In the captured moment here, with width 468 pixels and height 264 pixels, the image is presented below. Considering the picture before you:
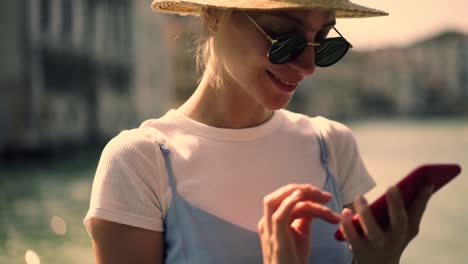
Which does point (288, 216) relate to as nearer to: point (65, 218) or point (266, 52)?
point (266, 52)

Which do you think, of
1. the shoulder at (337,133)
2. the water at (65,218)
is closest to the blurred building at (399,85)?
the water at (65,218)

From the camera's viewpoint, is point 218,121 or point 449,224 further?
point 449,224

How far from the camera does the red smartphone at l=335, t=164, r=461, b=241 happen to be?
839 millimetres

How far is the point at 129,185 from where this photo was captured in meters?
1.03

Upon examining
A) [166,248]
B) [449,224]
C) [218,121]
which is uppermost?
[218,121]

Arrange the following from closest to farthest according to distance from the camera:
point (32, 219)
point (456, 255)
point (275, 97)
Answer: point (275, 97) < point (32, 219) < point (456, 255)

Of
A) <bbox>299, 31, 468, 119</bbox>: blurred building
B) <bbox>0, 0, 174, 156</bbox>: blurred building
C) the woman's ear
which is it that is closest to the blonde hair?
the woman's ear

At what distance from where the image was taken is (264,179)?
1.14 m

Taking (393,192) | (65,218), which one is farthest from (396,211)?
(65,218)

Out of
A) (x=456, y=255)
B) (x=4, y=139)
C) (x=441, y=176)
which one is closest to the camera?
(x=441, y=176)

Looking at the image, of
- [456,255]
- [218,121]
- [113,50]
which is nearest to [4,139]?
[113,50]

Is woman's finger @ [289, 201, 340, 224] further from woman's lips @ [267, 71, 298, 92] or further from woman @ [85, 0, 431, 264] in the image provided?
woman's lips @ [267, 71, 298, 92]

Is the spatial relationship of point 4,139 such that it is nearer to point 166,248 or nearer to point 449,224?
point 449,224

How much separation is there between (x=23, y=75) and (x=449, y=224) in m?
5.45
